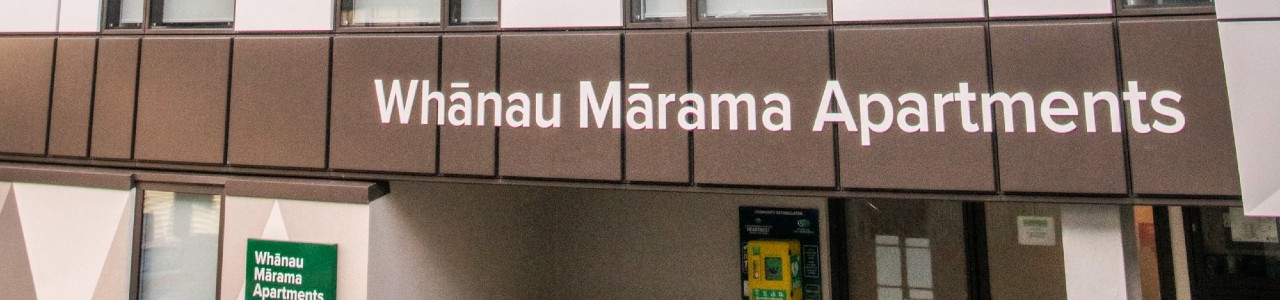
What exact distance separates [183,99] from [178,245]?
4.76ft

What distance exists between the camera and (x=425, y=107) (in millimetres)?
5871

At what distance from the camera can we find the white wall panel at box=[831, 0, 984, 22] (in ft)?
16.1

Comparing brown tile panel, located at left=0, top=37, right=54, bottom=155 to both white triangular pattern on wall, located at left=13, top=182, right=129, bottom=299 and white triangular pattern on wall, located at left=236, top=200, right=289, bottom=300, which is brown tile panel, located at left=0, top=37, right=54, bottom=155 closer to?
white triangular pattern on wall, located at left=13, top=182, right=129, bottom=299

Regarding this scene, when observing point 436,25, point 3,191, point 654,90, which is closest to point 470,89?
point 436,25

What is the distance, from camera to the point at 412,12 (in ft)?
20.1

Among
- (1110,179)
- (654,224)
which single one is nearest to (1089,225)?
(1110,179)

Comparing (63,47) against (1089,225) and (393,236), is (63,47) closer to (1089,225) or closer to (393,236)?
(393,236)

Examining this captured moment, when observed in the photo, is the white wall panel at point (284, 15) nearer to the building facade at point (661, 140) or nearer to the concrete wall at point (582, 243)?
the building facade at point (661, 140)

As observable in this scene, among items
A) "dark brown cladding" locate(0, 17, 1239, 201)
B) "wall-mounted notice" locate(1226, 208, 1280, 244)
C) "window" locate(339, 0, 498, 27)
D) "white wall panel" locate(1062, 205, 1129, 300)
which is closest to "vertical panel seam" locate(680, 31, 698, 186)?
"dark brown cladding" locate(0, 17, 1239, 201)

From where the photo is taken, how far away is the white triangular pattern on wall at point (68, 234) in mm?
6602

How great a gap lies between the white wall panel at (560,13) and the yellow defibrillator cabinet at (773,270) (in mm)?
3284

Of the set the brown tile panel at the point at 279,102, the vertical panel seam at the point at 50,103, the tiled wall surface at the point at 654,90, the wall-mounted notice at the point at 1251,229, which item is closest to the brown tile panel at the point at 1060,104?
the tiled wall surface at the point at 654,90

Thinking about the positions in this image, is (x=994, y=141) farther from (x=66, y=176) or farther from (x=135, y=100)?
(x=66, y=176)

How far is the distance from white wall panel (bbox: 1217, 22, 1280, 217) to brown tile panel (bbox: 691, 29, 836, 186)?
2573 millimetres
